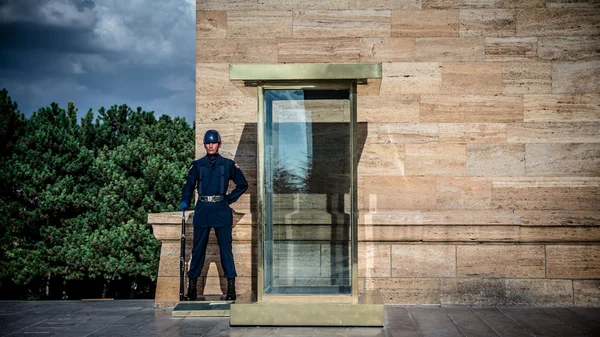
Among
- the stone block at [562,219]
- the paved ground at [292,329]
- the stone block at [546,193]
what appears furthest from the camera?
the stone block at [546,193]

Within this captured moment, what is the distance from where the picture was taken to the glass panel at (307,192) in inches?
275

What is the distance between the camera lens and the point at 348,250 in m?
7.02

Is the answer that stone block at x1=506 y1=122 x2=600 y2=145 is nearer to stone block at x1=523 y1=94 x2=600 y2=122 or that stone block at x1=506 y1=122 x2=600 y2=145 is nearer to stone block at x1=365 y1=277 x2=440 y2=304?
stone block at x1=523 y1=94 x2=600 y2=122

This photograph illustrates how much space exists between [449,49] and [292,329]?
4.19 meters

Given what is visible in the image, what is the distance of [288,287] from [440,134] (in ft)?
9.89

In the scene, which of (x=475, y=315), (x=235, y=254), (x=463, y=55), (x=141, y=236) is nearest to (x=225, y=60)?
(x=235, y=254)

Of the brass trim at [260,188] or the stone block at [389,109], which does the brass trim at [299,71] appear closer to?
the brass trim at [260,188]

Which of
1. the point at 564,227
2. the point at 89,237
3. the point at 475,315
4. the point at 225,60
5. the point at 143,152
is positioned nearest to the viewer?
the point at 475,315

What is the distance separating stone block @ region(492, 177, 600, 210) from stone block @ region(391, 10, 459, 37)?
2033 mm

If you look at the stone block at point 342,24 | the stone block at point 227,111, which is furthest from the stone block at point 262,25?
the stone block at point 227,111

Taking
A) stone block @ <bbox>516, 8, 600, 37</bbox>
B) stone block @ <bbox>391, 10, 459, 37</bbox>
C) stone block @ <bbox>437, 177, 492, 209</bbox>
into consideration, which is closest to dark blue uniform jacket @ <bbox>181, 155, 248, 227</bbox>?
stone block @ <bbox>437, 177, 492, 209</bbox>

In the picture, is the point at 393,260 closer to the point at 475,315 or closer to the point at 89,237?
the point at 475,315

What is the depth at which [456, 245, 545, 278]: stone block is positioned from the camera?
8.30 meters

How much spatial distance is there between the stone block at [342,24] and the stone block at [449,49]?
1.82 feet
